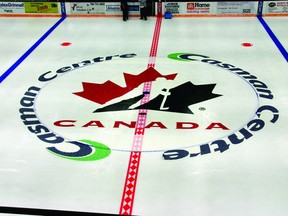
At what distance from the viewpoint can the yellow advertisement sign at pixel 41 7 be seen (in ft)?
42.9

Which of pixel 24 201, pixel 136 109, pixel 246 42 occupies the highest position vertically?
pixel 246 42

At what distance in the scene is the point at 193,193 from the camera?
197 inches

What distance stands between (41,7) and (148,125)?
8411 mm

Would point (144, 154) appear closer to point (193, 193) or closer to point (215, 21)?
point (193, 193)

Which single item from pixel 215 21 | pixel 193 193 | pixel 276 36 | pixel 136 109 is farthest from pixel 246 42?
pixel 193 193

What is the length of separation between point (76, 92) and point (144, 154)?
2.55 m

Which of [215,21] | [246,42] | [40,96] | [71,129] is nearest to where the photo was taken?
[71,129]

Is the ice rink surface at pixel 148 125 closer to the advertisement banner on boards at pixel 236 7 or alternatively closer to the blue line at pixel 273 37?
the blue line at pixel 273 37

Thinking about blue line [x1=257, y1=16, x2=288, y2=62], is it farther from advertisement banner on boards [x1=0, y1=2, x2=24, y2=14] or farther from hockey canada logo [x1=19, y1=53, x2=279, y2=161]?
advertisement banner on boards [x1=0, y1=2, x2=24, y2=14]

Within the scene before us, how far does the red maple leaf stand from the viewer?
7.50 meters

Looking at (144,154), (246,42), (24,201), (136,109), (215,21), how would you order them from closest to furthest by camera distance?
(24,201)
(144,154)
(136,109)
(246,42)
(215,21)

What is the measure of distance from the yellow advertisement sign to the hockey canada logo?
4.90m

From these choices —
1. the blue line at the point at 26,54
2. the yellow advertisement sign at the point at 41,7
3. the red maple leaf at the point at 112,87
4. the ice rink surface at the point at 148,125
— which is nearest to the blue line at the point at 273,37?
the ice rink surface at the point at 148,125

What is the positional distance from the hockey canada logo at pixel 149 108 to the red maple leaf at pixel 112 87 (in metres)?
0.02
